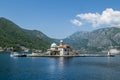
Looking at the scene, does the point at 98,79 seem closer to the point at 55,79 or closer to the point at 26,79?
the point at 55,79

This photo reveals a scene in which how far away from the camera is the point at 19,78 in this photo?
306 feet

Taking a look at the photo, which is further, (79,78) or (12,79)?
(79,78)

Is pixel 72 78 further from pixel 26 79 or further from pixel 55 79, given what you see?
pixel 26 79

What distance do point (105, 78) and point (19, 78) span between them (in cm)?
2841

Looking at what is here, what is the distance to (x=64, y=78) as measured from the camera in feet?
313

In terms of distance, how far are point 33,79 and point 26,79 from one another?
2.32 metres

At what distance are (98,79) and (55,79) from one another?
13977 millimetres

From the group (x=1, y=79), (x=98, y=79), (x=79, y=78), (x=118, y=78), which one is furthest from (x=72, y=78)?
(x=1, y=79)

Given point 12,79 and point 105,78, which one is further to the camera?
point 105,78

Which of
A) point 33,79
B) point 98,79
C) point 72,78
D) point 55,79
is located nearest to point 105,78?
point 98,79

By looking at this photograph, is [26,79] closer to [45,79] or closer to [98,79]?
[45,79]

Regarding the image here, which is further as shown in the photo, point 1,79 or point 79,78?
point 79,78

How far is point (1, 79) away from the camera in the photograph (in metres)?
89.4

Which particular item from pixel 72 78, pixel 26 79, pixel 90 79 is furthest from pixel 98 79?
pixel 26 79
